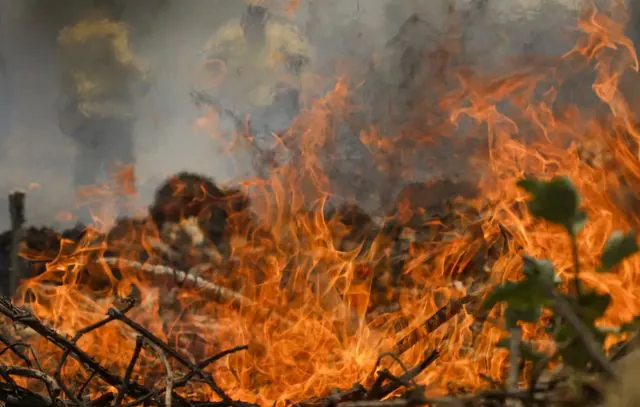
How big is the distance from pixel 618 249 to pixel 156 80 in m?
2.61

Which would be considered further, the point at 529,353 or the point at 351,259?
the point at 351,259

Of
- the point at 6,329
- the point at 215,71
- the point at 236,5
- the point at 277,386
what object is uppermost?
the point at 236,5

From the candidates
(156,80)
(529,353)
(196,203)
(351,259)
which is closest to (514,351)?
(529,353)

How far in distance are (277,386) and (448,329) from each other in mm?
434

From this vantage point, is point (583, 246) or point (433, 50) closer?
point (583, 246)

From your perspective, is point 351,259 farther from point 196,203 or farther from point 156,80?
point 156,80

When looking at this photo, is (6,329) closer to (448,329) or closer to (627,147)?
(448,329)

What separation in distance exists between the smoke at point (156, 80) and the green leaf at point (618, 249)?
7.24 feet

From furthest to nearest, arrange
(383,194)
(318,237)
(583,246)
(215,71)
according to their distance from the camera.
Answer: (215,71), (383,194), (318,237), (583,246)

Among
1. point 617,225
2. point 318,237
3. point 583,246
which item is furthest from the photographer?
point 318,237

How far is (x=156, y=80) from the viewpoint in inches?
106

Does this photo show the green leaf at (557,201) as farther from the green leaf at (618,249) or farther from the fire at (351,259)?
the fire at (351,259)

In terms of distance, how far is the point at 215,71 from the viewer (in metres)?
2.67

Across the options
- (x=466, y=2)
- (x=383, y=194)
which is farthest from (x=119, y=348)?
(x=466, y=2)
